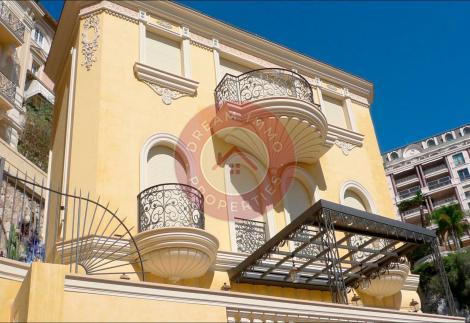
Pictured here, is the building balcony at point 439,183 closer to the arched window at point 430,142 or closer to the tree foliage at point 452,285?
the arched window at point 430,142

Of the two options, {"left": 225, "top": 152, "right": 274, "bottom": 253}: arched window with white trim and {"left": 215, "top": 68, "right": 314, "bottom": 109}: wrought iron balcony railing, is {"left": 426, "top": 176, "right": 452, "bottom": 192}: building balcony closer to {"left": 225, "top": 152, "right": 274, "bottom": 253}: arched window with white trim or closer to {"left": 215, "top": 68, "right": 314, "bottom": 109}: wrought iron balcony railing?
{"left": 215, "top": 68, "right": 314, "bottom": 109}: wrought iron balcony railing

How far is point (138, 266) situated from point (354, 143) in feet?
27.4

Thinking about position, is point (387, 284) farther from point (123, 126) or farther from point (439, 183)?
point (439, 183)

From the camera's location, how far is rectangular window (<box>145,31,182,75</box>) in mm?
12734

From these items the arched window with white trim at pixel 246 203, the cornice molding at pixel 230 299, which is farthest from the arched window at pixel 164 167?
the cornice molding at pixel 230 299

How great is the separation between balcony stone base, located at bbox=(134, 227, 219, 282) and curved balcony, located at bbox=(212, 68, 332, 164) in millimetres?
3576

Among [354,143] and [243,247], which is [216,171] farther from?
[354,143]

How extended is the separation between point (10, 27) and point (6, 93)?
11.7 feet

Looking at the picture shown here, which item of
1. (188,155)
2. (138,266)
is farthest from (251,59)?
(138,266)

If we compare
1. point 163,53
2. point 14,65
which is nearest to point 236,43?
point 163,53

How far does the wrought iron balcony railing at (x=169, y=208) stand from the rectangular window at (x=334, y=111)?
6663 mm

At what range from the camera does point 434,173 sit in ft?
211

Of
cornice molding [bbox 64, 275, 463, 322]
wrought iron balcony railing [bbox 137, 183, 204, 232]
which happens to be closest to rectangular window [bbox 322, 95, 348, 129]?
wrought iron balcony railing [bbox 137, 183, 204, 232]

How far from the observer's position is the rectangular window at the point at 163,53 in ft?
41.8
